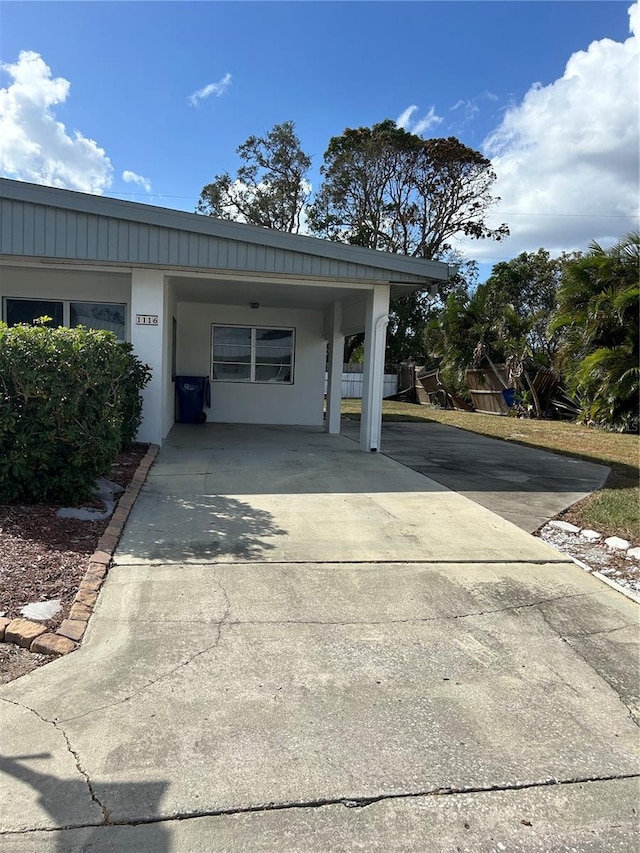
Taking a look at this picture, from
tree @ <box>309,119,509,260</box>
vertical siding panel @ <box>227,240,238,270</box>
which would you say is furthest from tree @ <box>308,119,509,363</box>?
vertical siding panel @ <box>227,240,238,270</box>

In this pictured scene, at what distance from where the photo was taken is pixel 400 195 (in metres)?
28.9

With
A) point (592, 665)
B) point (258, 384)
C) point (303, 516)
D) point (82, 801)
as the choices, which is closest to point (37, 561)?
point (82, 801)

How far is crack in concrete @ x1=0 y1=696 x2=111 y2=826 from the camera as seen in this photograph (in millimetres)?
2045

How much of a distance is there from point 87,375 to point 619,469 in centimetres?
800

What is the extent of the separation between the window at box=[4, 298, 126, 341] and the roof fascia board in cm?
272

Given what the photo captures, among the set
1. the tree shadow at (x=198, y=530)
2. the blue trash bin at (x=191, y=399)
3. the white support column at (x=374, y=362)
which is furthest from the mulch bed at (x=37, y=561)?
the blue trash bin at (x=191, y=399)

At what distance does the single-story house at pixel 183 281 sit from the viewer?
8.06 metres

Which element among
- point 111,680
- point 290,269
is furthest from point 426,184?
point 111,680

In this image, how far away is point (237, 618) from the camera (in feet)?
11.6

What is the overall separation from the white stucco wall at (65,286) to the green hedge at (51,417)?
535cm

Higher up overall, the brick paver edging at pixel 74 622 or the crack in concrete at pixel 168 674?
the brick paver edging at pixel 74 622

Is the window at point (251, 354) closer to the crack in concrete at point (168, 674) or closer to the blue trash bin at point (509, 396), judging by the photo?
the blue trash bin at point (509, 396)

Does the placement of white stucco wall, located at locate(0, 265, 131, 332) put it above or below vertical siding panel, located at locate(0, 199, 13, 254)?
below

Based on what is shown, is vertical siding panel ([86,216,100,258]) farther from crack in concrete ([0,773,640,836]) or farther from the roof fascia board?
crack in concrete ([0,773,640,836])
